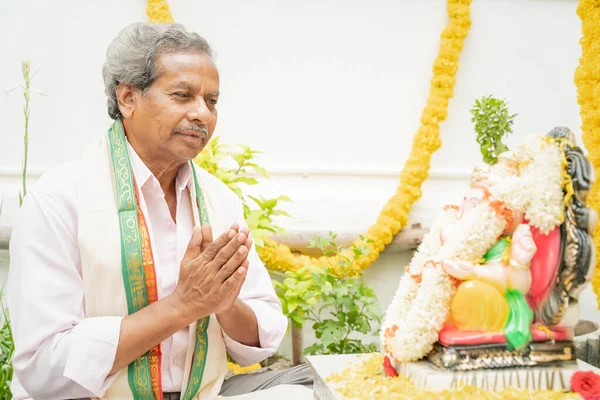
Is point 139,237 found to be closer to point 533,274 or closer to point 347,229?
point 533,274

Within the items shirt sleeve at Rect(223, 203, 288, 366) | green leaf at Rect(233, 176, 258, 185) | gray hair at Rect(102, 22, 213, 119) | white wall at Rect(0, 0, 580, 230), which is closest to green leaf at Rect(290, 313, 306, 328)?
green leaf at Rect(233, 176, 258, 185)

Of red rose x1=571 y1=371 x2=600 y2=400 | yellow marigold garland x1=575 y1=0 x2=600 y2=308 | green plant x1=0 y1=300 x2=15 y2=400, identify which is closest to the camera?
red rose x1=571 y1=371 x2=600 y2=400

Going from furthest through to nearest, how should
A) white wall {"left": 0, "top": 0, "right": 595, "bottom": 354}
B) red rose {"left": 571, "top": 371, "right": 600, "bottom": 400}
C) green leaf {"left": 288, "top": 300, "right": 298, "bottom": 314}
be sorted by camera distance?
1. white wall {"left": 0, "top": 0, "right": 595, "bottom": 354}
2. green leaf {"left": 288, "top": 300, "right": 298, "bottom": 314}
3. red rose {"left": 571, "top": 371, "right": 600, "bottom": 400}

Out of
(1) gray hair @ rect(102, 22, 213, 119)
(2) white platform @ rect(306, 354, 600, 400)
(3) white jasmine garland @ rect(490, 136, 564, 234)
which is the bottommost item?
(2) white platform @ rect(306, 354, 600, 400)

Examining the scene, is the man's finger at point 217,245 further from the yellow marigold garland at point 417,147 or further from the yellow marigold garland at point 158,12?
the yellow marigold garland at point 158,12

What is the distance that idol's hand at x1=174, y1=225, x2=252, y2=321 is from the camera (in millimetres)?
1910

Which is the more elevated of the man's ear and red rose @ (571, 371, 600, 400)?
the man's ear

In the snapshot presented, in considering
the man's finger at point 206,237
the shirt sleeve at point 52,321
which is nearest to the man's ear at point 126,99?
the shirt sleeve at point 52,321

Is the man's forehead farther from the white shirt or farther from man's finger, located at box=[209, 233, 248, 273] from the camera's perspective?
man's finger, located at box=[209, 233, 248, 273]

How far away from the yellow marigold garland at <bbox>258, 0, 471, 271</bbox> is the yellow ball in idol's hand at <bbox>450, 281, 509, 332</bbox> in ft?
7.75

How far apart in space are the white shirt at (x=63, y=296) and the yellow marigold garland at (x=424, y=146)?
185 centimetres

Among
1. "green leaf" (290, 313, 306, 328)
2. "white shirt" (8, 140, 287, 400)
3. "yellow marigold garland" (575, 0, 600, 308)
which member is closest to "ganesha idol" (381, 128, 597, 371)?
"white shirt" (8, 140, 287, 400)

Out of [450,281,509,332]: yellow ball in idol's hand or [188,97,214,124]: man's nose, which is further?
[188,97,214,124]: man's nose

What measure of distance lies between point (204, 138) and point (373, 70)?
2656mm
